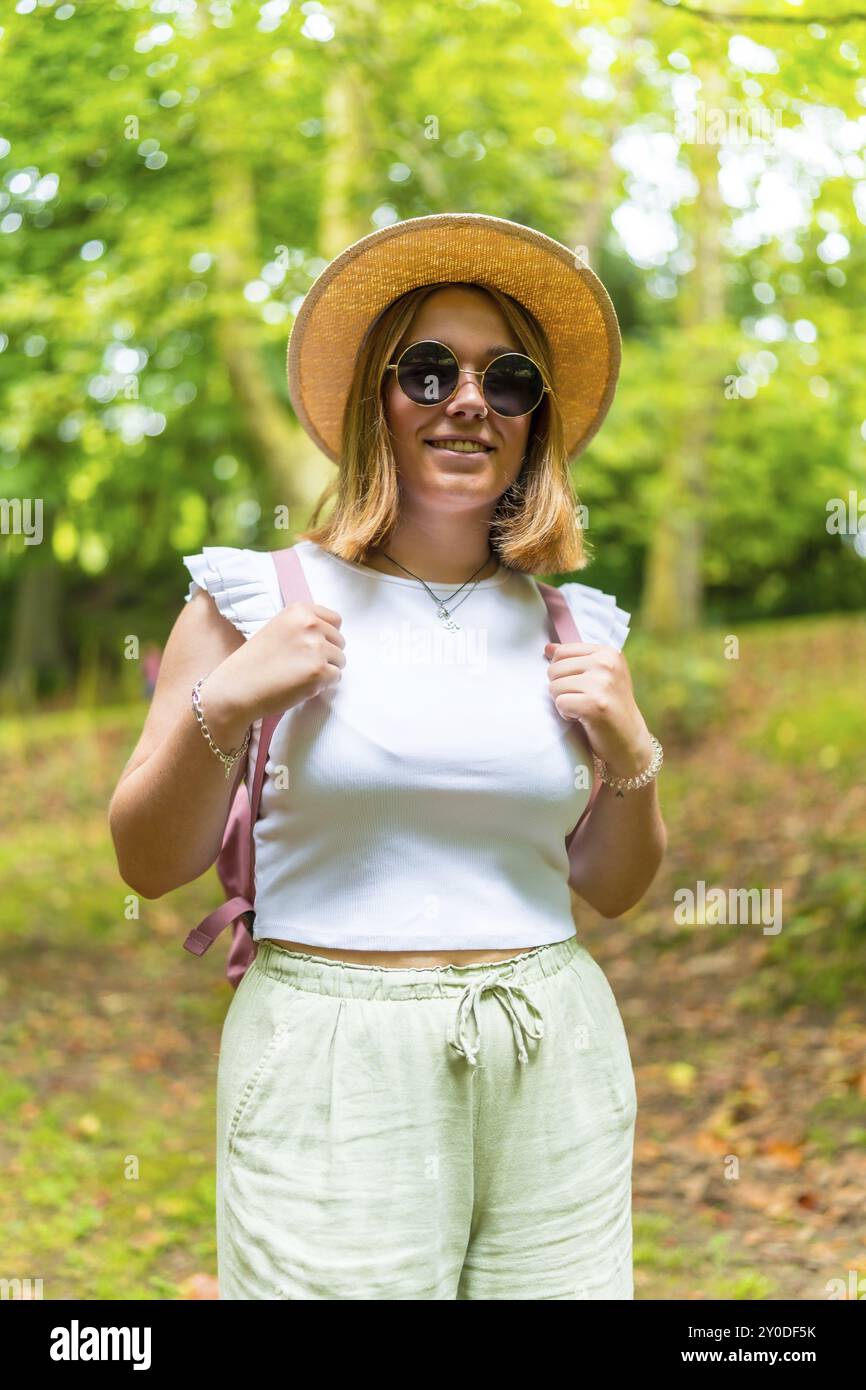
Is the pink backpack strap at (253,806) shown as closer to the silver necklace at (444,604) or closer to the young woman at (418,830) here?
the young woman at (418,830)

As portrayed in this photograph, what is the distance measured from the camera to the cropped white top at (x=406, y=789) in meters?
1.84

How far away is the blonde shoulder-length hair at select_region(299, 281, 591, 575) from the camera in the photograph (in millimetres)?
2021

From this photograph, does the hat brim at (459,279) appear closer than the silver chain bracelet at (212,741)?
No

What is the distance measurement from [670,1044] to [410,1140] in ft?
16.1

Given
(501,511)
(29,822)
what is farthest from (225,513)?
(501,511)

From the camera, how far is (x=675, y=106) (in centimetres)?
736

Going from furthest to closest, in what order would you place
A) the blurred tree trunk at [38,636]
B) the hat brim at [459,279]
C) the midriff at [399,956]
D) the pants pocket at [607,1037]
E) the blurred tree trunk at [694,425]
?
the blurred tree trunk at [38,636] → the blurred tree trunk at [694,425] → the hat brim at [459,279] → the pants pocket at [607,1037] → the midriff at [399,956]

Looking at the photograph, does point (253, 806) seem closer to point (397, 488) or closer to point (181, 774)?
point (181, 774)

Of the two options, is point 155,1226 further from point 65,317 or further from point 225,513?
point 225,513

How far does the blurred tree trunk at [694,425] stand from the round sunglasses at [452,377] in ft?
13.8

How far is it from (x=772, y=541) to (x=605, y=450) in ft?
24.7

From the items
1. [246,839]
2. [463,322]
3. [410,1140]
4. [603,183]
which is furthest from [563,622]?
[603,183]

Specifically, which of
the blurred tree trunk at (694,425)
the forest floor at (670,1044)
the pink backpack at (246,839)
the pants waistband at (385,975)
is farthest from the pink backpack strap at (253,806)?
the blurred tree trunk at (694,425)

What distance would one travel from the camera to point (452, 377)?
6.58 ft
